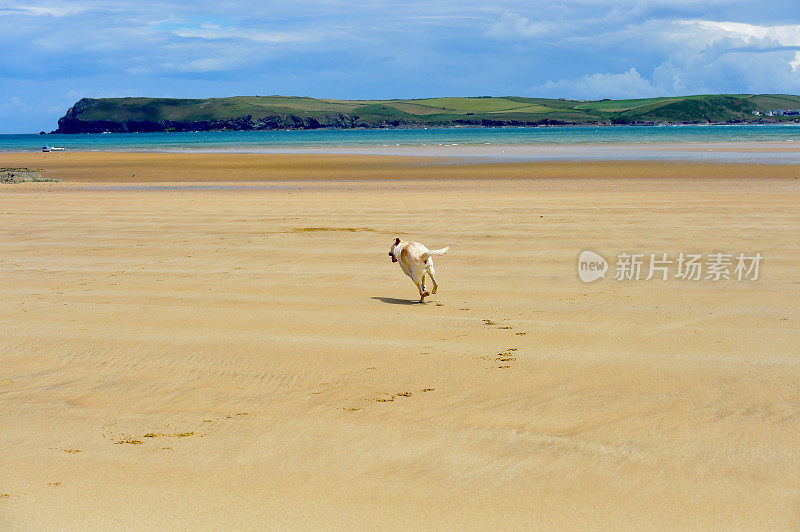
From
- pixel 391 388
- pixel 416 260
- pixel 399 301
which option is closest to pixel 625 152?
pixel 399 301

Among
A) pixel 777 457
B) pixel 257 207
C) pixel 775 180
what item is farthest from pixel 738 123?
pixel 777 457

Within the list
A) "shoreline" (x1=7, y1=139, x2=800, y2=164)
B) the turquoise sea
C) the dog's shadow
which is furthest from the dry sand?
the turquoise sea

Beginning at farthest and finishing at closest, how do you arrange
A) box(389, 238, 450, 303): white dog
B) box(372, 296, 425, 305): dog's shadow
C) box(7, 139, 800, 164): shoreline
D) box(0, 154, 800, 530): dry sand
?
box(7, 139, 800, 164): shoreline < box(372, 296, 425, 305): dog's shadow < box(389, 238, 450, 303): white dog < box(0, 154, 800, 530): dry sand

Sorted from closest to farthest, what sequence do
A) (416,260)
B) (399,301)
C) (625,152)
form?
(416,260) → (399,301) → (625,152)

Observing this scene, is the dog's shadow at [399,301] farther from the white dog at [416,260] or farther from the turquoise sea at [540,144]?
the turquoise sea at [540,144]

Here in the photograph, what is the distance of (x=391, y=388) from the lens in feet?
21.0

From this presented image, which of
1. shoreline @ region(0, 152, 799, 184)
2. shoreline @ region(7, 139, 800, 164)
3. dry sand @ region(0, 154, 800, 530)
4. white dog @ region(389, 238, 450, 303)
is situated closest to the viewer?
dry sand @ region(0, 154, 800, 530)

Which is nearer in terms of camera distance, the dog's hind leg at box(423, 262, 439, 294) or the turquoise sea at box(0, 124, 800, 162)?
the dog's hind leg at box(423, 262, 439, 294)

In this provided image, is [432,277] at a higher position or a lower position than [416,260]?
lower

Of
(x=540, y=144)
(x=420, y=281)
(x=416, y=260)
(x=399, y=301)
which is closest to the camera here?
(x=416, y=260)

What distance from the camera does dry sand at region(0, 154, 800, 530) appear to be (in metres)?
4.48

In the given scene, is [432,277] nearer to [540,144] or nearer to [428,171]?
[428,171]

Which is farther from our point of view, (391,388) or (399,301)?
(399,301)

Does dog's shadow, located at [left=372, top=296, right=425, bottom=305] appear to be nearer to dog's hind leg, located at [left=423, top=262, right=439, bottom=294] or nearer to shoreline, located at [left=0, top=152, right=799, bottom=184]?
dog's hind leg, located at [left=423, top=262, right=439, bottom=294]
